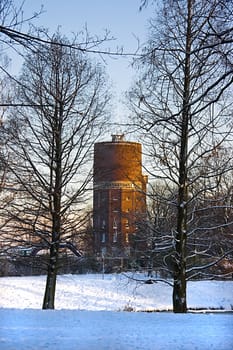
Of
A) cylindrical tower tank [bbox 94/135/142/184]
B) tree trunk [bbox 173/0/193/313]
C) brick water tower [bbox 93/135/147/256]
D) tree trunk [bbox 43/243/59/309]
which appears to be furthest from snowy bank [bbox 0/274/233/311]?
tree trunk [bbox 173/0/193/313]

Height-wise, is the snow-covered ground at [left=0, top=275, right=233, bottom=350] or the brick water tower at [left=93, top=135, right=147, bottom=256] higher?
the brick water tower at [left=93, top=135, right=147, bottom=256]

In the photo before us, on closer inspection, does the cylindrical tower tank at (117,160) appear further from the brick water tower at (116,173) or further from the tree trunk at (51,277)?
the tree trunk at (51,277)

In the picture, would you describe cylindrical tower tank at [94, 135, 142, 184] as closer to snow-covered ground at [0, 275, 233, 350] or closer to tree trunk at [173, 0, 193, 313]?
tree trunk at [173, 0, 193, 313]

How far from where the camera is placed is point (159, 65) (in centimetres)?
1201

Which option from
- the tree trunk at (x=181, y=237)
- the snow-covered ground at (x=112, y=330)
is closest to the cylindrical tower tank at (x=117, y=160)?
the tree trunk at (x=181, y=237)

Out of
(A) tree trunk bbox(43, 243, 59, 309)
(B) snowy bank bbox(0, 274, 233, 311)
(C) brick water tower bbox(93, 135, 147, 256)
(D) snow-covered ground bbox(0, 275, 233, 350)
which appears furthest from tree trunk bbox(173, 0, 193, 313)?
(B) snowy bank bbox(0, 274, 233, 311)

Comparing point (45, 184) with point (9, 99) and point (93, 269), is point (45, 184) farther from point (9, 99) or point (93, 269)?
point (93, 269)

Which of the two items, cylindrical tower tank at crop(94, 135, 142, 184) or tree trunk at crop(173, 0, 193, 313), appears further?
cylindrical tower tank at crop(94, 135, 142, 184)

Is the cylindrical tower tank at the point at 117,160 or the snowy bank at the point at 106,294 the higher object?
the cylindrical tower tank at the point at 117,160

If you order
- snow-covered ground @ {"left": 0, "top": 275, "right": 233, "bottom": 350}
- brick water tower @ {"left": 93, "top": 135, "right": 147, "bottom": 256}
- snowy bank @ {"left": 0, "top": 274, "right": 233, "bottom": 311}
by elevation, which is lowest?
snow-covered ground @ {"left": 0, "top": 275, "right": 233, "bottom": 350}

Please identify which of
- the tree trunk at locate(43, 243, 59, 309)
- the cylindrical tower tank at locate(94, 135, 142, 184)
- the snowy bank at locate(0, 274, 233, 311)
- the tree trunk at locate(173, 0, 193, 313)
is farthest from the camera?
the snowy bank at locate(0, 274, 233, 311)

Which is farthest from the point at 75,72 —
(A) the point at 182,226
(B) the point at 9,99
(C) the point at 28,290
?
(C) the point at 28,290

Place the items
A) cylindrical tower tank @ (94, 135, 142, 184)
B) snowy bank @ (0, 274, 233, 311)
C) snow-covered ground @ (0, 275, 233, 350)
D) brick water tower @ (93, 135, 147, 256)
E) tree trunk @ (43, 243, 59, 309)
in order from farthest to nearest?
1. snowy bank @ (0, 274, 233, 311)
2. tree trunk @ (43, 243, 59, 309)
3. brick water tower @ (93, 135, 147, 256)
4. cylindrical tower tank @ (94, 135, 142, 184)
5. snow-covered ground @ (0, 275, 233, 350)

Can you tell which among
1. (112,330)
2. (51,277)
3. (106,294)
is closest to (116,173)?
(51,277)
